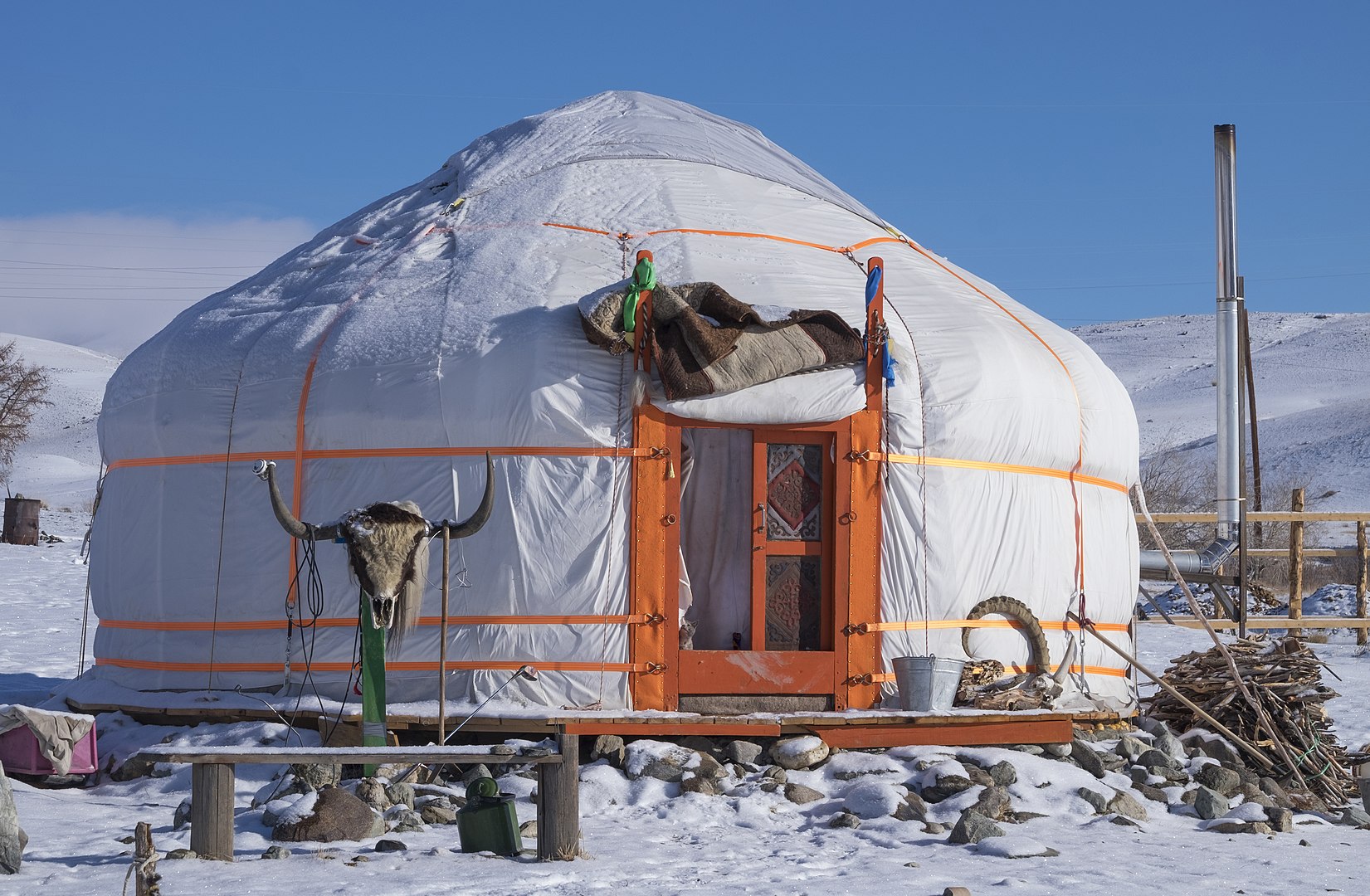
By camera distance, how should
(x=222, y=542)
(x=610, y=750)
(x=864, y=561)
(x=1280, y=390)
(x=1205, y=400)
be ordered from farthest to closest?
(x=1280, y=390) → (x=1205, y=400) → (x=222, y=542) → (x=864, y=561) → (x=610, y=750)

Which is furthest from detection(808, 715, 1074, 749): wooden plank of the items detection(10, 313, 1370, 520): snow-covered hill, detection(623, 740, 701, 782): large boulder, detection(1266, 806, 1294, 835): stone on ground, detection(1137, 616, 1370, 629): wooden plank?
detection(10, 313, 1370, 520): snow-covered hill

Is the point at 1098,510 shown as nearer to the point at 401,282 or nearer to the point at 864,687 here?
the point at 864,687

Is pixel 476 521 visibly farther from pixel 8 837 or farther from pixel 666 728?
pixel 8 837

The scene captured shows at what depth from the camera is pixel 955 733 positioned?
7031 millimetres

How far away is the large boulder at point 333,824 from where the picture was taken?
5.82 meters

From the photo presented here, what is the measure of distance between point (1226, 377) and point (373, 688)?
651 centimetres

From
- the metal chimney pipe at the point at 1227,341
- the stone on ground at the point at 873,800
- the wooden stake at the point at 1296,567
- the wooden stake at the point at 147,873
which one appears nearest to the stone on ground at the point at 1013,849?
the stone on ground at the point at 873,800

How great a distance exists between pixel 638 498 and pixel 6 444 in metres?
30.4

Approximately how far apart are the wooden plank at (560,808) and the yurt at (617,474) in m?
1.26

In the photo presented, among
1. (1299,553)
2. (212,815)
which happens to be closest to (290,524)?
(212,815)

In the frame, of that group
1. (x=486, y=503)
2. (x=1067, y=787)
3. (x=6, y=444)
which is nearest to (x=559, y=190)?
(x=486, y=503)

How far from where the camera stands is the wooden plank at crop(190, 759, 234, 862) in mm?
5426

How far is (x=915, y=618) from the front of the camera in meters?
A: 7.39

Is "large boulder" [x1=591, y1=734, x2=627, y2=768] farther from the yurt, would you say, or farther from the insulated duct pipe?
the insulated duct pipe
